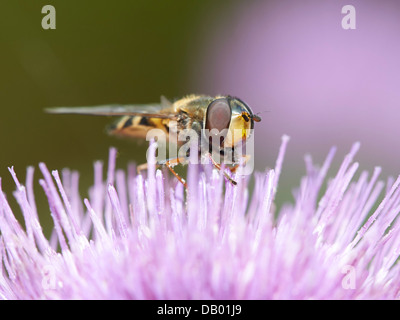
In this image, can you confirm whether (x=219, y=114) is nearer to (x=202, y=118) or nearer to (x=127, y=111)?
(x=202, y=118)

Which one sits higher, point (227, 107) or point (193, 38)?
point (193, 38)

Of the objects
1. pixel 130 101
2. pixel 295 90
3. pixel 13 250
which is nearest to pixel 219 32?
pixel 295 90

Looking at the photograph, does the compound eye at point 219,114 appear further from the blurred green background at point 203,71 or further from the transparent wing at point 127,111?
the blurred green background at point 203,71

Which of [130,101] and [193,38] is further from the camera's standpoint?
[193,38]

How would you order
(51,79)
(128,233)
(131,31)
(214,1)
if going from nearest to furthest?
(128,233)
(51,79)
(131,31)
(214,1)

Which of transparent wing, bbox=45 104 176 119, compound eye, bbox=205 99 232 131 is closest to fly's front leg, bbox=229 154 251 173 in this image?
compound eye, bbox=205 99 232 131

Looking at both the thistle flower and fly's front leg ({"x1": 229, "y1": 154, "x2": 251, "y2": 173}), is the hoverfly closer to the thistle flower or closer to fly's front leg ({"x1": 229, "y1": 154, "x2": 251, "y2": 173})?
fly's front leg ({"x1": 229, "y1": 154, "x2": 251, "y2": 173})
